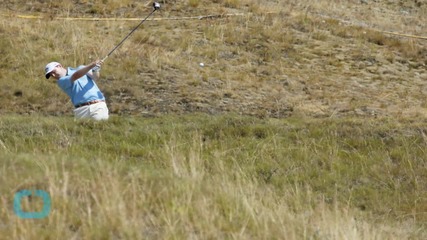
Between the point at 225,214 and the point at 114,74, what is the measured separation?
748cm

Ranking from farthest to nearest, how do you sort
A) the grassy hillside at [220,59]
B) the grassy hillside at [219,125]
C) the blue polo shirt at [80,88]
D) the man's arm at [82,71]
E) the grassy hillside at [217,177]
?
the grassy hillside at [220,59], the blue polo shirt at [80,88], the man's arm at [82,71], the grassy hillside at [219,125], the grassy hillside at [217,177]

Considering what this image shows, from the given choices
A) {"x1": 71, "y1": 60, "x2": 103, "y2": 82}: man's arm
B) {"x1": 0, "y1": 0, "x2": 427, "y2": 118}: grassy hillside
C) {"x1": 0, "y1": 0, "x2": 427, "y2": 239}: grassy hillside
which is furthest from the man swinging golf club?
{"x1": 0, "y1": 0, "x2": 427, "y2": 118}: grassy hillside

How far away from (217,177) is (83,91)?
3.57m

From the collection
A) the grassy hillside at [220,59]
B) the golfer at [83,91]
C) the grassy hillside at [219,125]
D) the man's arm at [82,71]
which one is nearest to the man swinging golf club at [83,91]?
the golfer at [83,91]

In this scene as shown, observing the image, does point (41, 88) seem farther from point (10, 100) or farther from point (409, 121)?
point (409, 121)

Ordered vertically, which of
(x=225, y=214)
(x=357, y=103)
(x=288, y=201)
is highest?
(x=225, y=214)

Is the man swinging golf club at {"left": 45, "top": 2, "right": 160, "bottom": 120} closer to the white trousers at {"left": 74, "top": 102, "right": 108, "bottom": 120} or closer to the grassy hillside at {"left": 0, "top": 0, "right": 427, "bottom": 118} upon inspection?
the white trousers at {"left": 74, "top": 102, "right": 108, "bottom": 120}

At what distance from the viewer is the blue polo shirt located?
8.73 m

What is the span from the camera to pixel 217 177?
584 centimetres

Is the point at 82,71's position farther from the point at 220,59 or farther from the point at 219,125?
the point at 220,59

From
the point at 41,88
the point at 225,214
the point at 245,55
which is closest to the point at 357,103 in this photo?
the point at 245,55

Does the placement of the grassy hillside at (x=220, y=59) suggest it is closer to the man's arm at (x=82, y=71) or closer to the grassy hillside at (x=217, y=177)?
the grassy hillside at (x=217, y=177)

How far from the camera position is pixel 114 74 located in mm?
12023

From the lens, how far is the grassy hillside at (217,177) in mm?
4652
